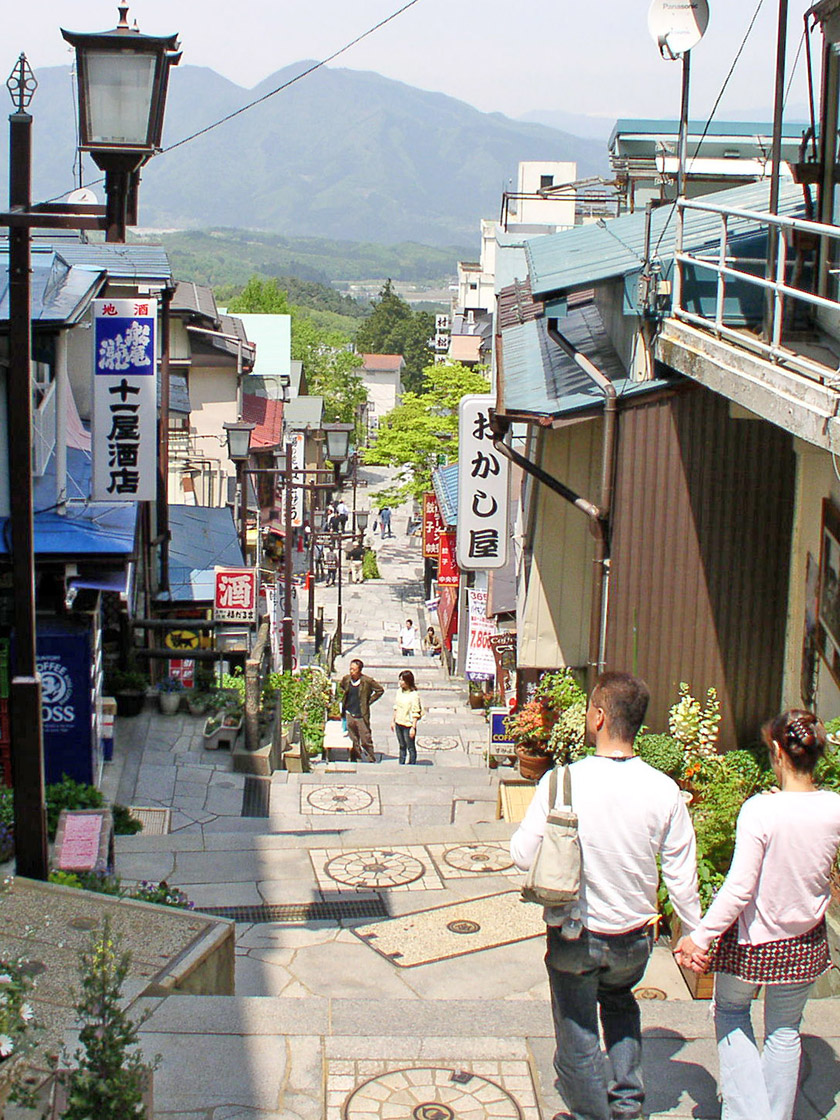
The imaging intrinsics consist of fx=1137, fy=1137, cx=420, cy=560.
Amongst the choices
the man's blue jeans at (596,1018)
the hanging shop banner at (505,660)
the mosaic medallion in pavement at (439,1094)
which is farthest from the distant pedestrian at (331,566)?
the man's blue jeans at (596,1018)

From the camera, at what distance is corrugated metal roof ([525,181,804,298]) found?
1067 cm

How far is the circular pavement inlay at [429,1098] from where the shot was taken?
505 cm

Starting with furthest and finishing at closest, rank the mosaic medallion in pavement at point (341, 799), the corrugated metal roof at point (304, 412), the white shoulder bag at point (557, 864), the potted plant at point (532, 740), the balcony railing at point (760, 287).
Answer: the corrugated metal roof at point (304, 412) → the mosaic medallion in pavement at point (341, 799) → the potted plant at point (532, 740) → the balcony railing at point (760, 287) → the white shoulder bag at point (557, 864)

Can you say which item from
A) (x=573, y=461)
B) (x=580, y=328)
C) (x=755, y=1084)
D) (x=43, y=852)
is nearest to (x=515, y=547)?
(x=580, y=328)

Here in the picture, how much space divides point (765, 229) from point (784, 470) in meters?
2.10

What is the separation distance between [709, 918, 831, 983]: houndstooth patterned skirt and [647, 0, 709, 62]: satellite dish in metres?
7.57

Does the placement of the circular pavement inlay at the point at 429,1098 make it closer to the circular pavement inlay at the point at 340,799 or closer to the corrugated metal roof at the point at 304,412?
the circular pavement inlay at the point at 340,799

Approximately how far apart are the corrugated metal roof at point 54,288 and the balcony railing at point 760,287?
19.9ft

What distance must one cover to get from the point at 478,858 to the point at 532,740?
265cm

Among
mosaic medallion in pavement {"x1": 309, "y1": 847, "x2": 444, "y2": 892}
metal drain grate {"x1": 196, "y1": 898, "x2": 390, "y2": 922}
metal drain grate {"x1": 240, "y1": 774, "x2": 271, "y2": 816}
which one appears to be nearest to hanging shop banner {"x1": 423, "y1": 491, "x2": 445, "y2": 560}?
metal drain grate {"x1": 240, "y1": 774, "x2": 271, "y2": 816}

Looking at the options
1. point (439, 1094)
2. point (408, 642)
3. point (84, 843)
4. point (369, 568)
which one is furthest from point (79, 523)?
point (369, 568)

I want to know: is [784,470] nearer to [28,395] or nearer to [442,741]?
[28,395]

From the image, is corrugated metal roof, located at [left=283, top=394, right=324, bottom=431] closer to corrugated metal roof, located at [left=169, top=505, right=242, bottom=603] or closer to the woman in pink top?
corrugated metal roof, located at [left=169, top=505, right=242, bottom=603]

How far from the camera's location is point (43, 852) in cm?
757
